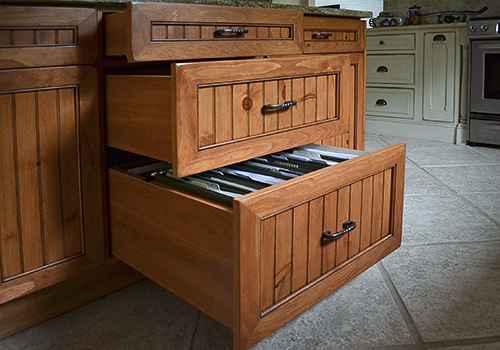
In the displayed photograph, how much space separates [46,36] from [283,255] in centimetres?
68

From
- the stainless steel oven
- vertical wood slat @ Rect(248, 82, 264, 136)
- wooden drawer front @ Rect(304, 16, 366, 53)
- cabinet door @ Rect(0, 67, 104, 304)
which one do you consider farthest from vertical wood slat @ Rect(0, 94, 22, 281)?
the stainless steel oven

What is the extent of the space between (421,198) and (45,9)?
1714mm

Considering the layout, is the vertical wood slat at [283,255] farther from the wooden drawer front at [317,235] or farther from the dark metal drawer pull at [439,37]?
the dark metal drawer pull at [439,37]

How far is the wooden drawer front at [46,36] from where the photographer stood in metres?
1.01

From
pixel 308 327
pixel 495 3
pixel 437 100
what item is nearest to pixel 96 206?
pixel 308 327

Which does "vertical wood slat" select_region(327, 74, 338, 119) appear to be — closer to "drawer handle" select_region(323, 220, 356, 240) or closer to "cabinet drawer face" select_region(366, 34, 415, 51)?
"drawer handle" select_region(323, 220, 356, 240)

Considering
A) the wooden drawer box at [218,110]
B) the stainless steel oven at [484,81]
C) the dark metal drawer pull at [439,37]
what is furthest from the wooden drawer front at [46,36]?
the dark metal drawer pull at [439,37]

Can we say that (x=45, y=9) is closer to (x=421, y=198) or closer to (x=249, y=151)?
(x=249, y=151)

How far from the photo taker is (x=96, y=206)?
1.24 m

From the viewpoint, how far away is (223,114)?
1.07 m

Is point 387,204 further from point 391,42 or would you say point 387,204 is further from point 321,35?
point 391,42

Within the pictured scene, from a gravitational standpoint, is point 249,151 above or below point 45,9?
below

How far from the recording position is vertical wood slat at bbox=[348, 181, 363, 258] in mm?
1148

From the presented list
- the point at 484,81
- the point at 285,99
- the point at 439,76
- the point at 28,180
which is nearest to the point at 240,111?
the point at 285,99
